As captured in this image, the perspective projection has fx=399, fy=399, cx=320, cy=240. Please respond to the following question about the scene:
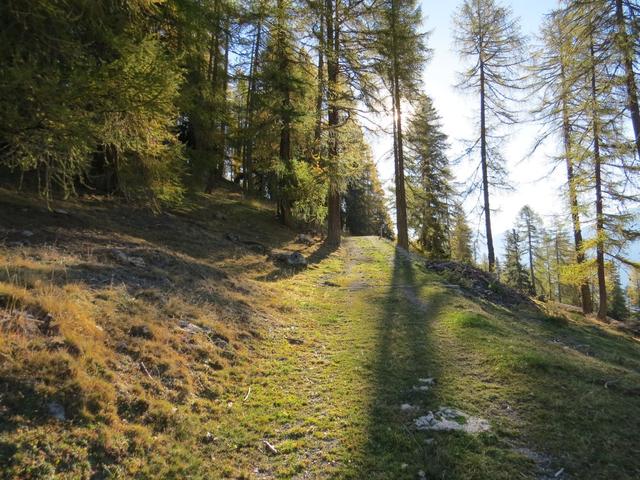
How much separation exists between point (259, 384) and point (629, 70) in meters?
10.9

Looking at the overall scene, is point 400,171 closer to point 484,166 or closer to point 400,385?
point 484,166

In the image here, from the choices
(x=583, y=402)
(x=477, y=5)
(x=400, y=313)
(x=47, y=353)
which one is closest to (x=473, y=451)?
(x=583, y=402)

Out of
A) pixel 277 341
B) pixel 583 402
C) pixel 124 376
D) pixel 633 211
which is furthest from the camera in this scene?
pixel 633 211

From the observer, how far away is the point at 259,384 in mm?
5484

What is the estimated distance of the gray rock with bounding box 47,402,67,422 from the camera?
11.4 feet

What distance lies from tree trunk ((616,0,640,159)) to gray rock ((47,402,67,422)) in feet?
40.1

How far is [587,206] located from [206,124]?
48.8 feet

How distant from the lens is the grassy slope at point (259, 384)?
364 cm

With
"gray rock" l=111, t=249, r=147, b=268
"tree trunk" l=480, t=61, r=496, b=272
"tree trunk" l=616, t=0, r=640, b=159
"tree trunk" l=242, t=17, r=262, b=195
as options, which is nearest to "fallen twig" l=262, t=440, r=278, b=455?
"gray rock" l=111, t=249, r=147, b=268

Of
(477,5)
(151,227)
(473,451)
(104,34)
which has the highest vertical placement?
(477,5)

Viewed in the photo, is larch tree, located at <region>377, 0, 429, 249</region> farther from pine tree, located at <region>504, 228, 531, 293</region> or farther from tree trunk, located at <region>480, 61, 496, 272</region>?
pine tree, located at <region>504, 228, 531, 293</region>

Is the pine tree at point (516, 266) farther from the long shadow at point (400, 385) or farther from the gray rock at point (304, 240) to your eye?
the long shadow at point (400, 385)

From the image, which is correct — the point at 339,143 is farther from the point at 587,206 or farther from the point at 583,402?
the point at 583,402

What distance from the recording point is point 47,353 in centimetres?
398
